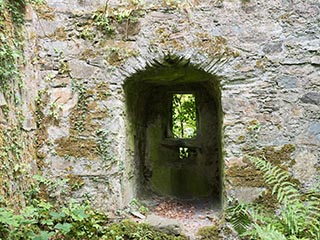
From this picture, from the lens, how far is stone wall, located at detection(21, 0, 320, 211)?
134 inches

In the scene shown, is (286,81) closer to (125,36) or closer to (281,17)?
(281,17)

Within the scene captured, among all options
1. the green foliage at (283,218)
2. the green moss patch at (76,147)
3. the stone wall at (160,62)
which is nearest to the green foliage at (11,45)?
the stone wall at (160,62)

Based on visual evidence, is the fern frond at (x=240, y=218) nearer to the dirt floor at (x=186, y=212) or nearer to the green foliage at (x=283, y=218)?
the green foliage at (x=283, y=218)

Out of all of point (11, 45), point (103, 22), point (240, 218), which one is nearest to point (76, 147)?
point (11, 45)

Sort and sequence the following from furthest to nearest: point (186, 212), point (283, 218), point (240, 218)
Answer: point (186, 212), point (240, 218), point (283, 218)

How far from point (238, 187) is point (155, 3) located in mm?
1917

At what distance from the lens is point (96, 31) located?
11.8 feet

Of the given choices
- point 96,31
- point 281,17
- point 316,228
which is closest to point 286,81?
point 281,17

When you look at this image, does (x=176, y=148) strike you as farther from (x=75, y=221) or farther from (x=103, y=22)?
(x=103, y=22)

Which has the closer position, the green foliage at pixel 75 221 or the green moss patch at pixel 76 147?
the green foliage at pixel 75 221

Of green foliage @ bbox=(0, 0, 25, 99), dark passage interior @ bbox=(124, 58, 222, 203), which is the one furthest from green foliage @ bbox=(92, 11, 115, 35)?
dark passage interior @ bbox=(124, 58, 222, 203)

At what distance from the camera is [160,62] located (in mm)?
3561

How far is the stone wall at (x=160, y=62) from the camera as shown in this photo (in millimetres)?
3410

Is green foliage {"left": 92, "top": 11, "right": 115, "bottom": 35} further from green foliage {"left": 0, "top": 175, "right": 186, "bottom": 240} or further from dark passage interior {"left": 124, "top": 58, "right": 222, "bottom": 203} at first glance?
green foliage {"left": 0, "top": 175, "right": 186, "bottom": 240}
